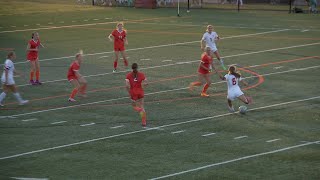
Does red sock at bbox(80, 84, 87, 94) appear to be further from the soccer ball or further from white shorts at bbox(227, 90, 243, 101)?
the soccer ball

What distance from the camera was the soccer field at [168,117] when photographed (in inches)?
695

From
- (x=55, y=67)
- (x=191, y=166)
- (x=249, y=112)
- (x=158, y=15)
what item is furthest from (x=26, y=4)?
(x=191, y=166)

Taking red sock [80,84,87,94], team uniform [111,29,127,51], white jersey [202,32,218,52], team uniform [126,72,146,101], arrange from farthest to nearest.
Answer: team uniform [111,29,127,51]
white jersey [202,32,218,52]
red sock [80,84,87,94]
team uniform [126,72,146,101]

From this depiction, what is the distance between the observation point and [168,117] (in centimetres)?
2292

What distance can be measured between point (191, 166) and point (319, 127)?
213 inches

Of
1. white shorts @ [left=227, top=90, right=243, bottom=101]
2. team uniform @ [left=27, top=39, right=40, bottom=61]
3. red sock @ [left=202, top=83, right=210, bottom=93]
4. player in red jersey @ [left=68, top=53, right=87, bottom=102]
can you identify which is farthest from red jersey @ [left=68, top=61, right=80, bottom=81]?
white shorts @ [left=227, top=90, right=243, bottom=101]

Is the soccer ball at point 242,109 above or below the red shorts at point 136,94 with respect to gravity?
below

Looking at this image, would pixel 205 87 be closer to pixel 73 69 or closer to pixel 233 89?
pixel 233 89

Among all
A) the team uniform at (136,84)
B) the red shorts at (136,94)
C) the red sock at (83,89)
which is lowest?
the red sock at (83,89)

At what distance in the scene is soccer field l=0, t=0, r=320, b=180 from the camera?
17.6 meters

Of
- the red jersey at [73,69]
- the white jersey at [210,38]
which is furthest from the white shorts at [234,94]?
the white jersey at [210,38]

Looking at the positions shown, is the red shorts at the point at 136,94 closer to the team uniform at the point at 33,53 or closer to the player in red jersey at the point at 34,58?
the player in red jersey at the point at 34,58

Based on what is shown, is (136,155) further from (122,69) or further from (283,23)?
(283,23)

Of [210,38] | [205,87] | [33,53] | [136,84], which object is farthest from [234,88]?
[33,53]
